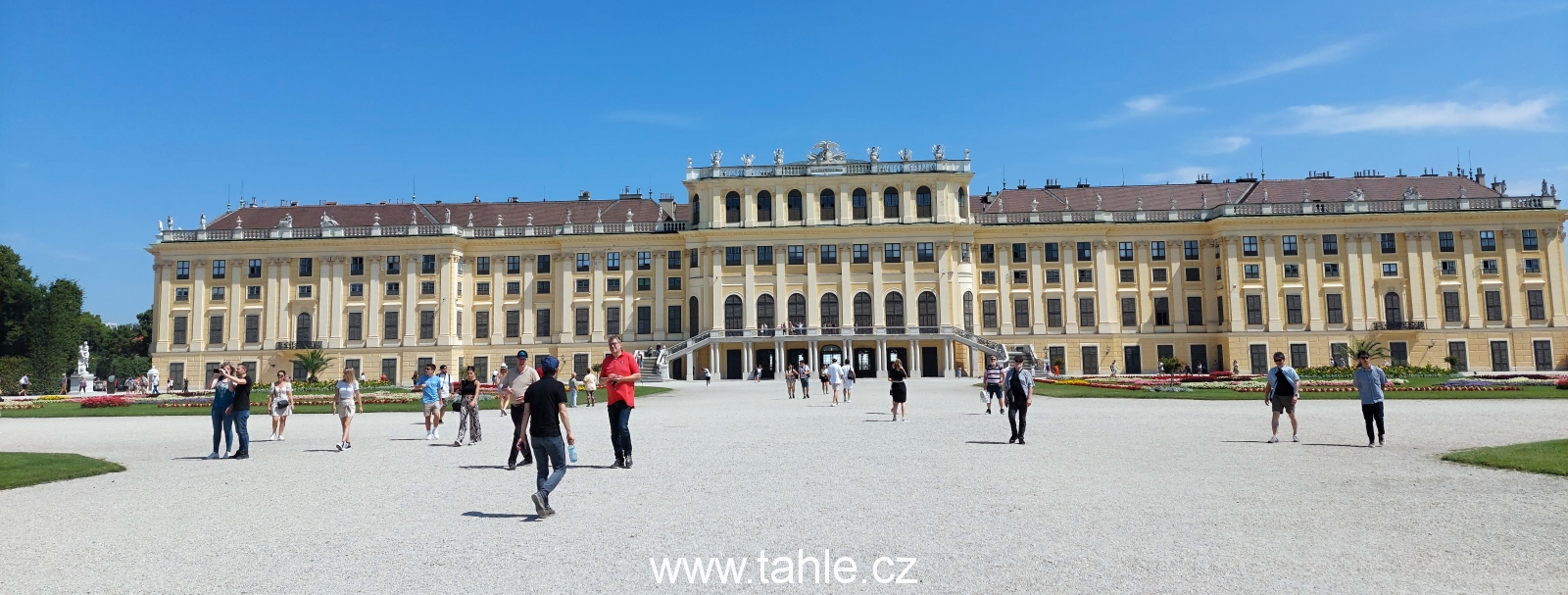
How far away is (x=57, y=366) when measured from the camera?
60562 mm

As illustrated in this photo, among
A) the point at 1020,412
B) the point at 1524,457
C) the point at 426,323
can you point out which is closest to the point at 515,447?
the point at 1020,412

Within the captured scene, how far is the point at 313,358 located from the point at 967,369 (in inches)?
1662

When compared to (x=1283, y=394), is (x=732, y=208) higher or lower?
higher

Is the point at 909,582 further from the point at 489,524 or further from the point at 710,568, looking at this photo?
the point at 489,524

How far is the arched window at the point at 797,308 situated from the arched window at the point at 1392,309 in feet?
131

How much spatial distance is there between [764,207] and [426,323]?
85.5 feet

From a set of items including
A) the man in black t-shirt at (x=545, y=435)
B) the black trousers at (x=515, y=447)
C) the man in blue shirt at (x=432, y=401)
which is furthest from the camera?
the man in blue shirt at (x=432, y=401)

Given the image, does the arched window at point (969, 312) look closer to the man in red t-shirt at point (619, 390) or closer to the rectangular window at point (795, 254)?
the rectangular window at point (795, 254)

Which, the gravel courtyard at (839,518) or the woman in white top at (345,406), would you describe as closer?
the gravel courtyard at (839,518)

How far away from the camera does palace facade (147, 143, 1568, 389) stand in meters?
62.8

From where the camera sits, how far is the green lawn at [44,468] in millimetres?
13070

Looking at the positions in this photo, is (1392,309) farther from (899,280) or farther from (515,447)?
(515,447)

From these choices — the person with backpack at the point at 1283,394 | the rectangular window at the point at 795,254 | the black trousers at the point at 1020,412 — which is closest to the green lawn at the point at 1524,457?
the person with backpack at the point at 1283,394

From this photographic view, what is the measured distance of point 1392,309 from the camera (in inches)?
2488
